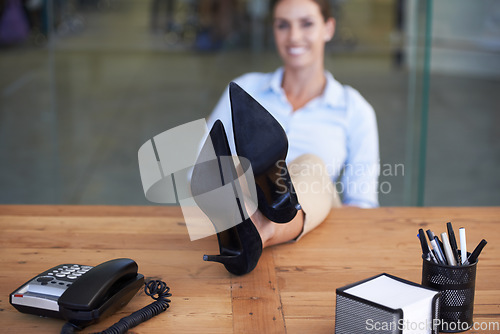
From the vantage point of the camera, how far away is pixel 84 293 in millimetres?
833

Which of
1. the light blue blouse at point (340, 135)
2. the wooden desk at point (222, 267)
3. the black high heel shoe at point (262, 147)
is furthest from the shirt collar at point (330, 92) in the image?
the black high heel shoe at point (262, 147)

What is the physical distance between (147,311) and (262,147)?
1.06 feet

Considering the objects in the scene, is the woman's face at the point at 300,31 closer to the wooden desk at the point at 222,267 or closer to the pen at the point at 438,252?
the wooden desk at the point at 222,267

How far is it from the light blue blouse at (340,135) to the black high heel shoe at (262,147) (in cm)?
84

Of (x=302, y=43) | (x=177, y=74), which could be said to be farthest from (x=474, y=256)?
(x=177, y=74)

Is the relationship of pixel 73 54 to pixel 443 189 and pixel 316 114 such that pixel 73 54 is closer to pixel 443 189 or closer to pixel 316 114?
pixel 316 114

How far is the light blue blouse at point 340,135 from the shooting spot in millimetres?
1890

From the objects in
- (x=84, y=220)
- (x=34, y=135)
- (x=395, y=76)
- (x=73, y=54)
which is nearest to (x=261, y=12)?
(x=395, y=76)

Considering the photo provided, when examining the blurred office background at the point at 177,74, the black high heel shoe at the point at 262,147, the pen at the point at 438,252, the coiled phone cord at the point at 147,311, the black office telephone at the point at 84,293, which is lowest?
the blurred office background at the point at 177,74

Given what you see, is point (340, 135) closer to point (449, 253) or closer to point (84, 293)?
point (449, 253)

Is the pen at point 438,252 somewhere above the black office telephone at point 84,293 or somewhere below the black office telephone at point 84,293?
above

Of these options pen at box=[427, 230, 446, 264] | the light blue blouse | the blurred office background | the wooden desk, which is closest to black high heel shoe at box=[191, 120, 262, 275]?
the wooden desk

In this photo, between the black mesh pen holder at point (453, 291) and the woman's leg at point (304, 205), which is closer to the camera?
the black mesh pen holder at point (453, 291)

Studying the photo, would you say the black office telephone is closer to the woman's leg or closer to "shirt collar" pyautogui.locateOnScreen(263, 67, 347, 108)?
the woman's leg
